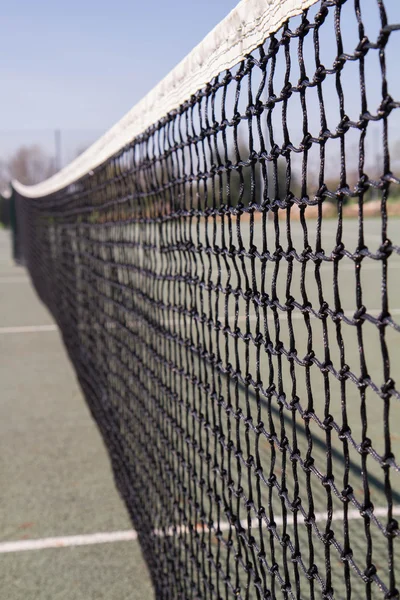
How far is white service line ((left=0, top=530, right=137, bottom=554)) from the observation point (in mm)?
3287

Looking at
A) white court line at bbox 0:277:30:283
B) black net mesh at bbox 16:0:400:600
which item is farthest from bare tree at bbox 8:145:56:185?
black net mesh at bbox 16:0:400:600

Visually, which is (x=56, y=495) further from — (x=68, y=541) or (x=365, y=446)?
(x=365, y=446)

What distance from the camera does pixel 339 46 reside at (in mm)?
1477

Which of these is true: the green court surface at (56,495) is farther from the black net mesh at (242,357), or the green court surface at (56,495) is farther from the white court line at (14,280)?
the white court line at (14,280)

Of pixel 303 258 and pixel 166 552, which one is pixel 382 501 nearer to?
pixel 166 552

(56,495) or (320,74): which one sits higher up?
(320,74)

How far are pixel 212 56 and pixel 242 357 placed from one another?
4692 millimetres

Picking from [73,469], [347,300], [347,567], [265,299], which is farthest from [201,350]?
[347,300]

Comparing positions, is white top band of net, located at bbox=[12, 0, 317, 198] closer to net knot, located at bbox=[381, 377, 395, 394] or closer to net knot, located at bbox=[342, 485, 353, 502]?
net knot, located at bbox=[381, 377, 395, 394]

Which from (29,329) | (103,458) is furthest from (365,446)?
(29,329)

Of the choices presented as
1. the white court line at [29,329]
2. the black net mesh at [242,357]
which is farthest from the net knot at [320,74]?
the white court line at [29,329]

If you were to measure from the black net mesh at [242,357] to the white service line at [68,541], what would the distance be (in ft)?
0.49

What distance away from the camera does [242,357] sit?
689 cm

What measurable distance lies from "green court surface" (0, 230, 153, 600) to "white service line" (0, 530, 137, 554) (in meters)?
0.02
